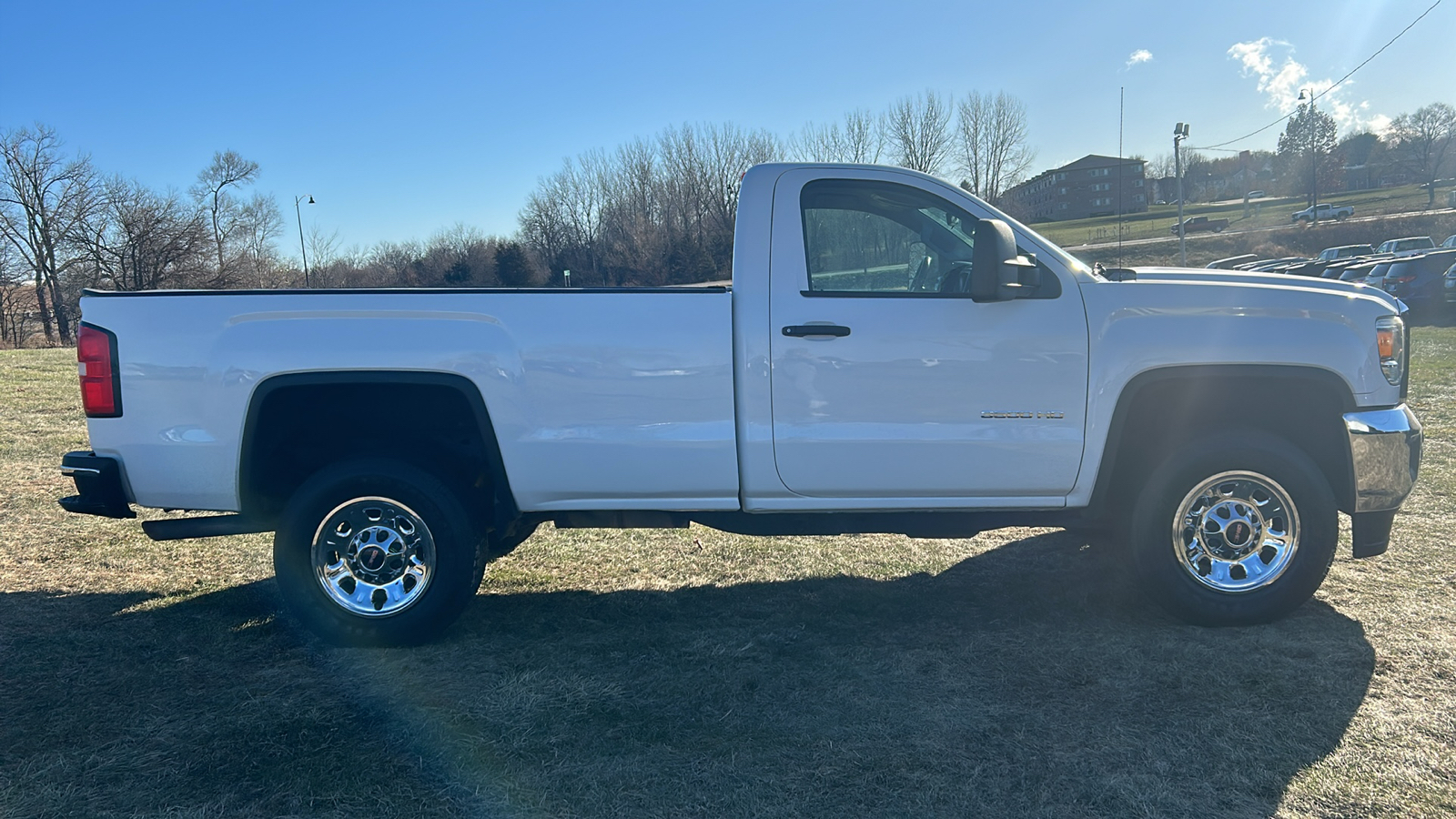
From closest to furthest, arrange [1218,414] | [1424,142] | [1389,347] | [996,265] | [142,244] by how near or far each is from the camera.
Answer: [996,265] → [1389,347] → [1218,414] → [142,244] → [1424,142]

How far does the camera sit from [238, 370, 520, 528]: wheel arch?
4055mm

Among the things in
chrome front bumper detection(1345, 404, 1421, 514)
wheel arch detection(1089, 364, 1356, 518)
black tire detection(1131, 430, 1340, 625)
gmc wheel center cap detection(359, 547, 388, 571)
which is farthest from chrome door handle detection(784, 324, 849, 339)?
chrome front bumper detection(1345, 404, 1421, 514)

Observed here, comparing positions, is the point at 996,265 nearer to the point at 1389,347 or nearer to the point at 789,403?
the point at 789,403

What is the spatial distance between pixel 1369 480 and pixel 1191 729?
164 centimetres

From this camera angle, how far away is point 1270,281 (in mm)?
4242

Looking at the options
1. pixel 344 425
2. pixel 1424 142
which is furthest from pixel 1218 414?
pixel 1424 142

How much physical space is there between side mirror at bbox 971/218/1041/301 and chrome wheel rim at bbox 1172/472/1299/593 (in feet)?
4.12

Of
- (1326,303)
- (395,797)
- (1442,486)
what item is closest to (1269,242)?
(1442,486)

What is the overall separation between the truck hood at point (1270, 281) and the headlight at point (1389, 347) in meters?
0.11

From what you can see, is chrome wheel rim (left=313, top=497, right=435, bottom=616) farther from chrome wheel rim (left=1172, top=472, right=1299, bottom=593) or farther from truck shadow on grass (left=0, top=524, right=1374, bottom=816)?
chrome wheel rim (left=1172, top=472, right=1299, bottom=593)

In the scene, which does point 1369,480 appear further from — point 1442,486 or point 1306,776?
point 1442,486

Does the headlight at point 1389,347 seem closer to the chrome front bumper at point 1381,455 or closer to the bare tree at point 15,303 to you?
the chrome front bumper at point 1381,455

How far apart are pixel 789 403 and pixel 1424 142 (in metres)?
91.7

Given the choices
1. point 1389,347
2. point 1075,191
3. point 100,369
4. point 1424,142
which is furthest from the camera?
point 1424,142
